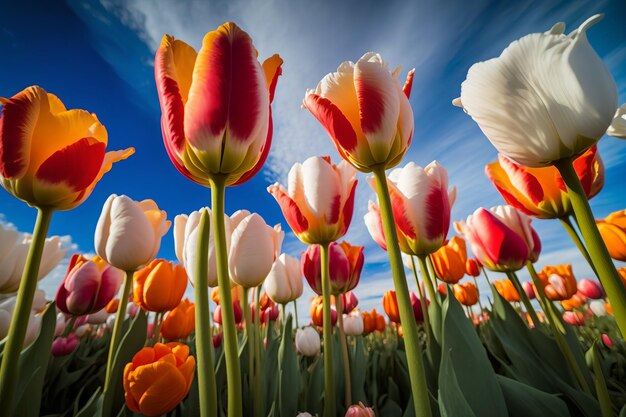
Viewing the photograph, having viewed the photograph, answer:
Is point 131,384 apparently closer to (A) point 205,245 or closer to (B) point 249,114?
(A) point 205,245

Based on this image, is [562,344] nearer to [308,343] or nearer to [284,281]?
[284,281]

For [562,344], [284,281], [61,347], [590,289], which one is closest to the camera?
[562,344]

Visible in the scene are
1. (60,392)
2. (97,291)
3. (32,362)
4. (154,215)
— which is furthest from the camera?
(60,392)

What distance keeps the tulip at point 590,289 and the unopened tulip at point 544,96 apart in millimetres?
4437

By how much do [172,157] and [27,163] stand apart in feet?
1.28

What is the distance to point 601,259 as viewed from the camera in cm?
43

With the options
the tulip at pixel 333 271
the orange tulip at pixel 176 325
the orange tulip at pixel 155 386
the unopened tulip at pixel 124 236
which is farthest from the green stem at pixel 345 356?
the orange tulip at pixel 176 325

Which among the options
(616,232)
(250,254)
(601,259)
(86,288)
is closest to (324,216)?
(250,254)

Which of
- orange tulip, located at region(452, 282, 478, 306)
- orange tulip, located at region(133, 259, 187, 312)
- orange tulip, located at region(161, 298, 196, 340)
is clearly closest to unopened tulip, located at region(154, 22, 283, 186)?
orange tulip, located at region(133, 259, 187, 312)

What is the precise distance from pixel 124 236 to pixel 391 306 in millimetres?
2101

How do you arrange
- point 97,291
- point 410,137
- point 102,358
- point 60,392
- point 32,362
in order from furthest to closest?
point 102,358 < point 60,392 < point 97,291 < point 32,362 < point 410,137

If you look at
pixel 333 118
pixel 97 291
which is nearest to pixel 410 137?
pixel 333 118

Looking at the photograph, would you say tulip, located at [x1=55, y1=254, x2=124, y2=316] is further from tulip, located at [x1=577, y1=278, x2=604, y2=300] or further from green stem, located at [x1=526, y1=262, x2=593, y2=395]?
tulip, located at [x1=577, y1=278, x2=604, y2=300]

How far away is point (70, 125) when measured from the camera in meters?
0.82
